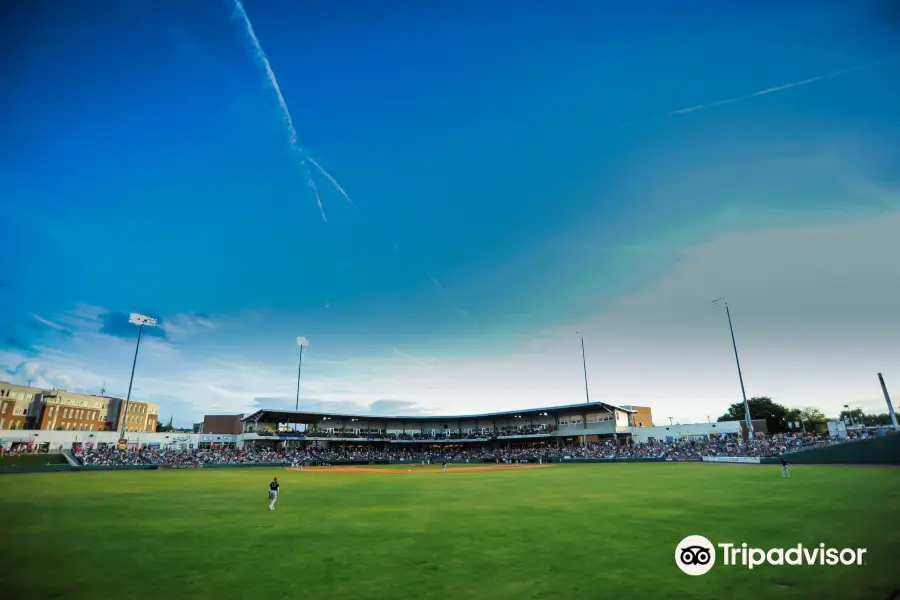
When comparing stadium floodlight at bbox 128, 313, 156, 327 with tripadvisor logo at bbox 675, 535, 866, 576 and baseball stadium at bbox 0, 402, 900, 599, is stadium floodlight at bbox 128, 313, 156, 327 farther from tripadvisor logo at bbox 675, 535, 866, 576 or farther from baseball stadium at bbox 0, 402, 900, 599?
tripadvisor logo at bbox 675, 535, 866, 576

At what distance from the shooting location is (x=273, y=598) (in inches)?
323

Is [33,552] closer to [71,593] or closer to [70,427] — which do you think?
[71,593]

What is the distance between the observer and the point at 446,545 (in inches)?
484

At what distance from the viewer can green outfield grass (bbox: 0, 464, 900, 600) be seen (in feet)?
28.1

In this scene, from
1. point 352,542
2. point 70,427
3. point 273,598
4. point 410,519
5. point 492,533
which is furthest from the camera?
point 70,427

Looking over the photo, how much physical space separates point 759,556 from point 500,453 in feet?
266

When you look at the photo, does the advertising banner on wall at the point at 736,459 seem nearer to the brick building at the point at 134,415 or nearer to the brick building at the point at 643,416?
the brick building at the point at 643,416

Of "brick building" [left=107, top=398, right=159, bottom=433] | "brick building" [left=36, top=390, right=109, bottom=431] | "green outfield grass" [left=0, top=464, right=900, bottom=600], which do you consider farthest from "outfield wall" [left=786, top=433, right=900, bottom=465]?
"brick building" [left=107, top=398, right=159, bottom=433]

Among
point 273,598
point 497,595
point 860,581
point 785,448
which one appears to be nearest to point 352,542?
point 273,598

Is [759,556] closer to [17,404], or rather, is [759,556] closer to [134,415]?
[17,404]

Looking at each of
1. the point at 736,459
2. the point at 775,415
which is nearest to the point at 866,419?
the point at 775,415

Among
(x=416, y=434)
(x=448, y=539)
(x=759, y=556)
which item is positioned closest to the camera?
(x=759, y=556)

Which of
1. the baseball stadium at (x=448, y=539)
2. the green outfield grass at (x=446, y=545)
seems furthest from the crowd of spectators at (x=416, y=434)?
the green outfield grass at (x=446, y=545)

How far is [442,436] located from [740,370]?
209ft
